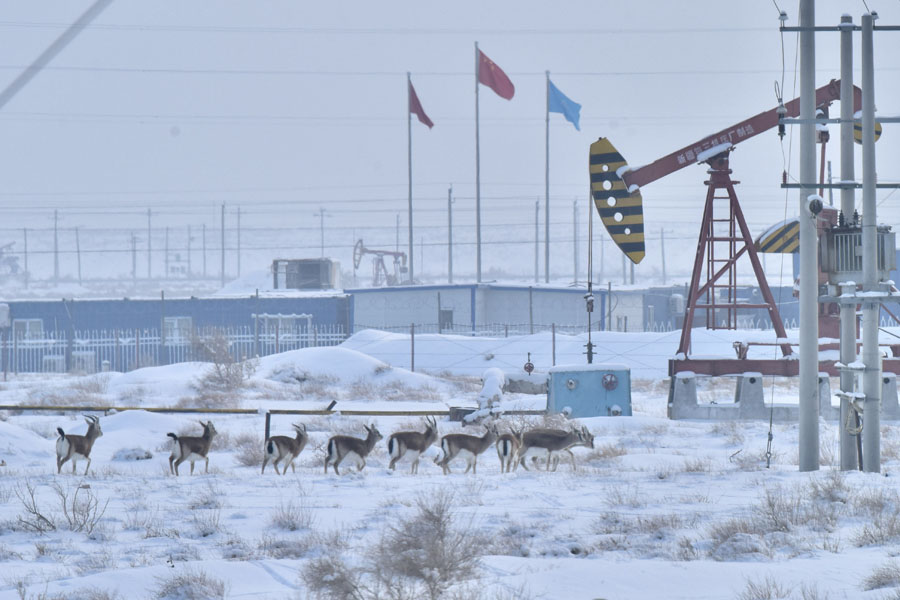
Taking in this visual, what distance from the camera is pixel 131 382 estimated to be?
32.4 m

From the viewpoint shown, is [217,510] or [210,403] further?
[210,403]

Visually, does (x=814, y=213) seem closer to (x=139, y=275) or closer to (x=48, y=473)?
(x=48, y=473)

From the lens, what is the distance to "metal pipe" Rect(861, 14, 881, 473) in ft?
43.6

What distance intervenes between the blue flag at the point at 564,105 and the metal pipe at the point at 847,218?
128 ft

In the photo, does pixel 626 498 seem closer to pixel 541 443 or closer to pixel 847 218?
pixel 541 443

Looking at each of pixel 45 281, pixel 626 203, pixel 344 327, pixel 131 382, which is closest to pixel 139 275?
pixel 45 281

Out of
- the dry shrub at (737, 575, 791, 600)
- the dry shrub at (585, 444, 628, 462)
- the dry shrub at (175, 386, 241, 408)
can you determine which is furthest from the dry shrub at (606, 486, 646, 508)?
the dry shrub at (175, 386, 241, 408)

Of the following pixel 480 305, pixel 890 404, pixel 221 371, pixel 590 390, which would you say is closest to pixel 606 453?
pixel 590 390

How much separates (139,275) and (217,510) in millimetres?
167967

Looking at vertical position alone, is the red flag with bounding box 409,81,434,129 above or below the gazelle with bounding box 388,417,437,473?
above

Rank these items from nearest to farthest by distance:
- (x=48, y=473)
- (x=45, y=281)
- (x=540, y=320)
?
1. (x=48, y=473)
2. (x=540, y=320)
3. (x=45, y=281)

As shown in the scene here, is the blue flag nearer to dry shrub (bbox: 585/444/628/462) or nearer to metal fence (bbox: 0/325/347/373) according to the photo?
metal fence (bbox: 0/325/347/373)

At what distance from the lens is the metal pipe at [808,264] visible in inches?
535

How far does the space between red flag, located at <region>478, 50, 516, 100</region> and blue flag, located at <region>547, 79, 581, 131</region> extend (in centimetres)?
285
